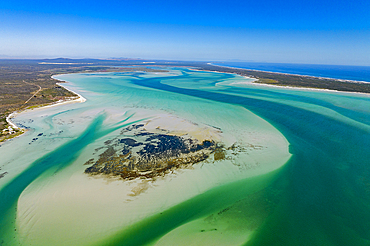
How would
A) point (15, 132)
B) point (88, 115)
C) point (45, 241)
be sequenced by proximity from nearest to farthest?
point (45, 241) → point (15, 132) → point (88, 115)

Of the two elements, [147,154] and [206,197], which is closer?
[206,197]

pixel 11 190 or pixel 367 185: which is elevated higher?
pixel 367 185

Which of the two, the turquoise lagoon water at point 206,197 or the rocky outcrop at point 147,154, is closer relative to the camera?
the turquoise lagoon water at point 206,197

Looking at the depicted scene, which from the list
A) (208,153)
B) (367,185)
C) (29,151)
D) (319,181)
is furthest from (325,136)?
(29,151)


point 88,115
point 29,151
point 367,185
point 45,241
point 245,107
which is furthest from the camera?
point 245,107

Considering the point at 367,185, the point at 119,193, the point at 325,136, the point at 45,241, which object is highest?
the point at 325,136

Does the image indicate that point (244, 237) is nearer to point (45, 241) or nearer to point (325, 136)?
point (45, 241)

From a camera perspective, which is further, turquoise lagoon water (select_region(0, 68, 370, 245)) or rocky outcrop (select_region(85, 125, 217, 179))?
rocky outcrop (select_region(85, 125, 217, 179))

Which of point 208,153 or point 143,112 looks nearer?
point 208,153

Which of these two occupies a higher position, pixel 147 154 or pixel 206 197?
pixel 147 154

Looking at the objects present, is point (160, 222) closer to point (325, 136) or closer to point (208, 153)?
point (208, 153)
